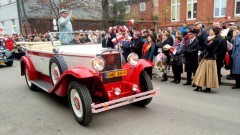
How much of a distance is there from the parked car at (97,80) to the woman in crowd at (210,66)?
1879 mm

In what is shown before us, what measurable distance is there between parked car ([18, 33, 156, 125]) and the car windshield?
19.3 inches

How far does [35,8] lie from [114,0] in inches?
331

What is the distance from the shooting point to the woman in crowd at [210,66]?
5.88 meters

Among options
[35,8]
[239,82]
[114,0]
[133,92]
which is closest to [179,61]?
[239,82]

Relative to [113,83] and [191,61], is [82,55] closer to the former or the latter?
[113,83]

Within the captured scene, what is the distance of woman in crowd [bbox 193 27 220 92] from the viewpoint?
5875mm

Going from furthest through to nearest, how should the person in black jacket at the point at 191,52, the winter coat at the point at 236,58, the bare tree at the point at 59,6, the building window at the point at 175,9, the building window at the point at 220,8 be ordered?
the building window at the point at 175,9 → the bare tree at the point at 59,6 → the building window at the point at 220,8 → the person in black jacket at the point at 191,52 → the winter coat at the point at 236,58

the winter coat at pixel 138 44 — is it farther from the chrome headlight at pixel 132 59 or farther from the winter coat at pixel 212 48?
the chrome headlight at pixel 132 59

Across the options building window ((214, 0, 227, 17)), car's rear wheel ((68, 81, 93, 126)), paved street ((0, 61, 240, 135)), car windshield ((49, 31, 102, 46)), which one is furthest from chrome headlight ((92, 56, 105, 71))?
building window ((214, 0, 227, 17))

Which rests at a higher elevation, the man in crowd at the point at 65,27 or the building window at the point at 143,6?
the building window at the point at 143,6

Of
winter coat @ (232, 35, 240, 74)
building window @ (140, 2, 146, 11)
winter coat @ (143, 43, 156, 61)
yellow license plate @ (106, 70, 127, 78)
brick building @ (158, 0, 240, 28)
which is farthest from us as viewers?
building window @ (140, 2, 146, 11)

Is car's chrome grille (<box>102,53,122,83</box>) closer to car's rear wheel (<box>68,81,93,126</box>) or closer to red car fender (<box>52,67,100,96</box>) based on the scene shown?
red car fender (<box>52,67,100,96</box>)

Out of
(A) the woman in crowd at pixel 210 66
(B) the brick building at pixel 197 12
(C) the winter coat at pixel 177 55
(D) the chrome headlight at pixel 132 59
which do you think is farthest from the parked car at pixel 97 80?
(B) the brick building at pixel 197 12

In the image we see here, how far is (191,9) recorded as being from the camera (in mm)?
20781
